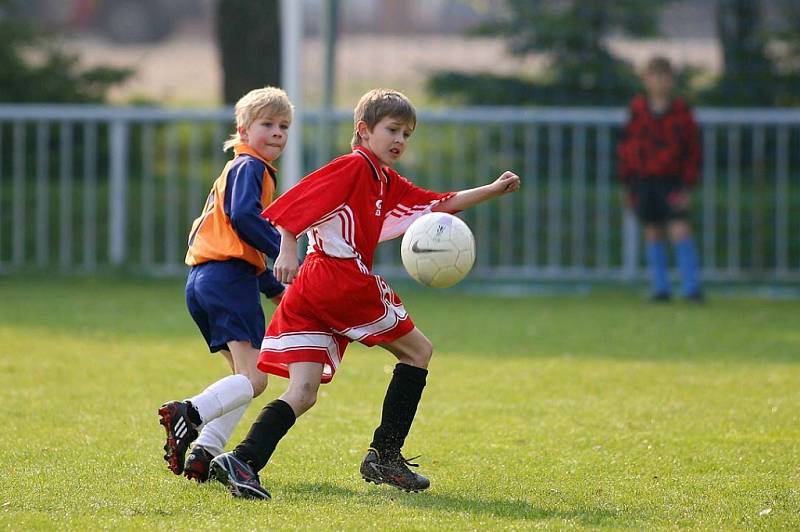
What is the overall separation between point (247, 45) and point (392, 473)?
1036cm

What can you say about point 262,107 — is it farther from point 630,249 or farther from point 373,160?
point 630,249

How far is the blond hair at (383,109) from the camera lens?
476 centimetres

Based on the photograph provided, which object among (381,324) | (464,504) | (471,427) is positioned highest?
(381,324)

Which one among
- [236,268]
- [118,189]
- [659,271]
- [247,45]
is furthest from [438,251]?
[247,45]

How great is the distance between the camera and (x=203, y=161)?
44.9 feet

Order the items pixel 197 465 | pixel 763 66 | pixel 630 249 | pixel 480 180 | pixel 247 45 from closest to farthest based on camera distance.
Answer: pixel 197 465 → pixel 630 249 → pixel 480 180 → pixel 247 45 → pixel 763 66

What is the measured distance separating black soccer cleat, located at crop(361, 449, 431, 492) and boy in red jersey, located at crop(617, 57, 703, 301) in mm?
6719

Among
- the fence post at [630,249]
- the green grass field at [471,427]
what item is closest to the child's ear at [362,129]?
the green grass field at [471,427]

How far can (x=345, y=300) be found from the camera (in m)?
4.71

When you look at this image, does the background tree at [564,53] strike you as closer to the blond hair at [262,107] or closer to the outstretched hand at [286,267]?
the blond hair at [262,107]

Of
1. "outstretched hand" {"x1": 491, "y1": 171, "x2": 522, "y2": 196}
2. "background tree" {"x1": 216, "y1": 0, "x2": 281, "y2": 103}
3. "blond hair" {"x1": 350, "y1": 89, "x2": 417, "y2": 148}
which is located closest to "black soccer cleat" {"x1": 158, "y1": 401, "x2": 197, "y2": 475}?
"blond hair" {"x1": 350, "y1": 89, "x2": 417, "y2": 148}

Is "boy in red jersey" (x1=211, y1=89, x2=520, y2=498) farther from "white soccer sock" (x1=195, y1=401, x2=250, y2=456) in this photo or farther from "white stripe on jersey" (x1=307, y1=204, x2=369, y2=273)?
"white soccer sock" (x1=195, y1=401, x2=250, y2=456)

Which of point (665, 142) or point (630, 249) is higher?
point (665, 142)

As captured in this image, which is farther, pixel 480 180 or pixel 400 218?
pixel 480 180
